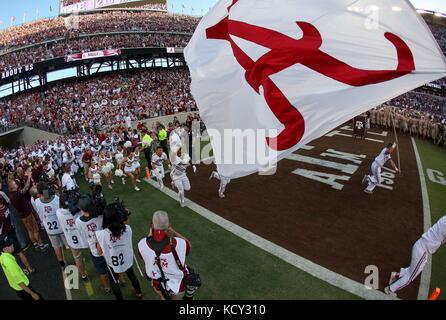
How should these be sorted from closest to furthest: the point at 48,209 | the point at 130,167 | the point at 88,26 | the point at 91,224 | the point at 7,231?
the point at 91,224
the point at 48,209
the point at 7,231
the point at 130,167
the point at 88,26

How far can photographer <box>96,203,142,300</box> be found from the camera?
5.08 meters

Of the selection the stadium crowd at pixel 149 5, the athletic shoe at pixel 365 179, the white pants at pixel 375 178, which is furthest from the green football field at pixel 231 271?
the stadium crowd at pixel 149 5

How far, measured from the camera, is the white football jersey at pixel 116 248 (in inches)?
208

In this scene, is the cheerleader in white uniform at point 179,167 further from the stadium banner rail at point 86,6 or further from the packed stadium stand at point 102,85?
the stadium banner rail at point 86,6

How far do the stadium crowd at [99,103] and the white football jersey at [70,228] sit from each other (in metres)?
17.3

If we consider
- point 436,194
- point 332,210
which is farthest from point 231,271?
point 436,194

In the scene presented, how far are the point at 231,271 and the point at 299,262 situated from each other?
1469 mm

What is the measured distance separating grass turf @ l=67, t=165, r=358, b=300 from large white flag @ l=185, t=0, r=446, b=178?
302 centimetres

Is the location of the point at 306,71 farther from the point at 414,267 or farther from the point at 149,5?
the point at 149,5

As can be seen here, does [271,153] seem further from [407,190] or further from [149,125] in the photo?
[149,125]

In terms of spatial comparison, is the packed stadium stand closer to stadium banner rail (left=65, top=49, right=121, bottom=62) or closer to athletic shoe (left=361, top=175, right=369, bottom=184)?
stadium banner rail (left=65, top=49, right=121, bottom=62)

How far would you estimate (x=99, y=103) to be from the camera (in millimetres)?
30156

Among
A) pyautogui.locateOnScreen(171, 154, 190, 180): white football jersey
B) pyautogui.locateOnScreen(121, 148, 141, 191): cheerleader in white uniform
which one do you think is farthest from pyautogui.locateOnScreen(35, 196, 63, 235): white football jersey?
pyautogui.locateOnScreen(121, 148, 141, 191): cheerleader in white uniform

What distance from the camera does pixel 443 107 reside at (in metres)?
32.6
